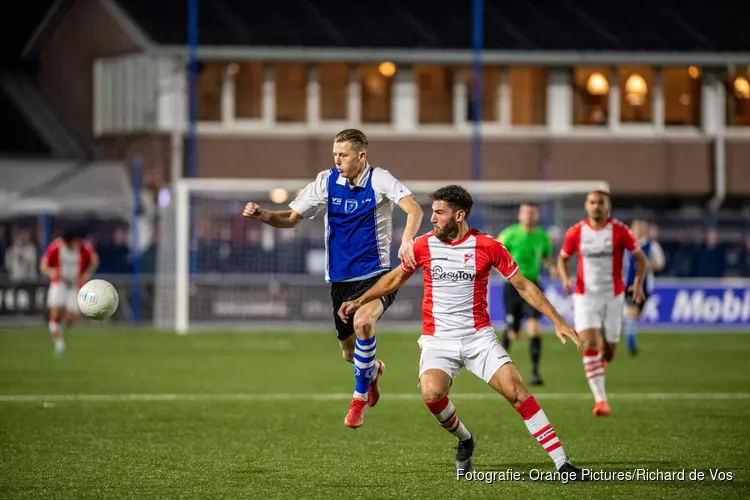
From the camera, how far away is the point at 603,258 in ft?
48.5

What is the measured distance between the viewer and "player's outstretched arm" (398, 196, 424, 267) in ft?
33.2

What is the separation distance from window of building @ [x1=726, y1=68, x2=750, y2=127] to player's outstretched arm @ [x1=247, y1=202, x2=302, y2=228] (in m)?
31.6

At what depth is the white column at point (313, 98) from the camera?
39.2 metres

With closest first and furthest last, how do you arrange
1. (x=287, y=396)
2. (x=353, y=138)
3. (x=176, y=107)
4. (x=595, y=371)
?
(x=353, y=138)
(x=595, y=371)
(x=287, y=396)
(x=176, y=107)

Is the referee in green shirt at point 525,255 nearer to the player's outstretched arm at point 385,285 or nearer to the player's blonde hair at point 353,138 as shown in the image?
the player's blonde hair at point 353,138

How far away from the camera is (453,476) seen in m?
10.3

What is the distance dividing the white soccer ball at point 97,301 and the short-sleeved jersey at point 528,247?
7.78 meters

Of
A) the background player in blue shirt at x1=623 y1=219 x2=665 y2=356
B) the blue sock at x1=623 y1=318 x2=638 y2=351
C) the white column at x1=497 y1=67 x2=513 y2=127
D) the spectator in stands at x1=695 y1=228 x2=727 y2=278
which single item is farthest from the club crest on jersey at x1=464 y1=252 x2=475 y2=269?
the white column at x1=497 y1=67 x2=513 y2=127

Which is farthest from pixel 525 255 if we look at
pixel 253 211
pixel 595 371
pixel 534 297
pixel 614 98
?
pixel 614 98

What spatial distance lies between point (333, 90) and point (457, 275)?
30.1m

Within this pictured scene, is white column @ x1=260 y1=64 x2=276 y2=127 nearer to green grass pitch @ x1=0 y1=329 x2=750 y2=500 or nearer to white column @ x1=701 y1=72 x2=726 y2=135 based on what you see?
white column @ x1=701 y1=72 x2=726 y2=135

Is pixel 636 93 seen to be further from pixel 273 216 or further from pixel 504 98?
pixel 273 216

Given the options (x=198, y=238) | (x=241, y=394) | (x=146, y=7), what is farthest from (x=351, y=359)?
(x=146, y=7)

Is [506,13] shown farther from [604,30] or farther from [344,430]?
[344,430]
